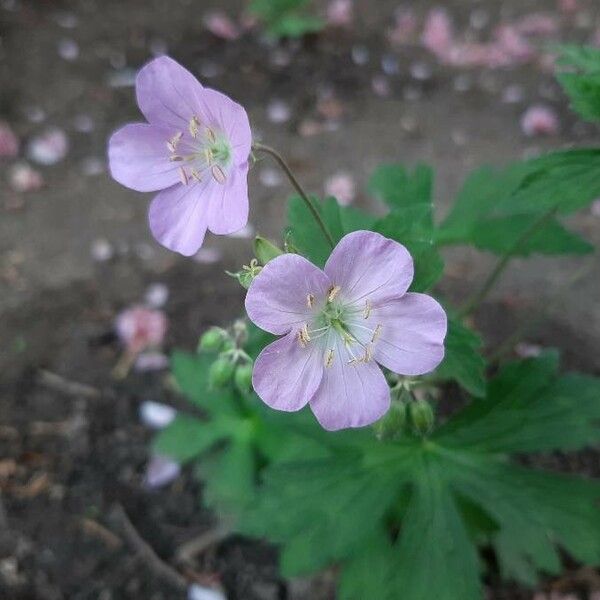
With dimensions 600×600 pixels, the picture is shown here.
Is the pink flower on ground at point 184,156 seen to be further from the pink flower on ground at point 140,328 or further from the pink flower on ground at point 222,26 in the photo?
the pink flower on ground at point 222,26

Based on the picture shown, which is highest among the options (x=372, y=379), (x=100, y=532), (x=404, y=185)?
(x=372, y=379)

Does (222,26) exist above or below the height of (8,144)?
above

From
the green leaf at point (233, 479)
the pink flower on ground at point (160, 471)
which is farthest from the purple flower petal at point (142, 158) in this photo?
the pink flower on ground at point (160, 471)

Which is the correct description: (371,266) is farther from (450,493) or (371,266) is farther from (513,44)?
(513,44)

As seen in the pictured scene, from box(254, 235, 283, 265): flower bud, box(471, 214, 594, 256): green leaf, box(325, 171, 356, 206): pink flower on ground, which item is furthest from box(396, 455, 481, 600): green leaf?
box(325, 171, 356, 206): pink flower on ground

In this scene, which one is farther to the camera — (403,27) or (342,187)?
(403,27)

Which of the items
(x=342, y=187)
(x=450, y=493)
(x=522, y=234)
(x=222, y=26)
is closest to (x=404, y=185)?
(x=522, y=234)

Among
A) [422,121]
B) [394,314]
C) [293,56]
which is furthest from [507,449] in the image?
[293,56]

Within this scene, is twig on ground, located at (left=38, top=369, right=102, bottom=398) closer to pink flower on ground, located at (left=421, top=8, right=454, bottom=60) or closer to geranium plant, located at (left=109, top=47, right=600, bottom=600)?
geranium plant, located at (left=109, top=47, right=600, bottom=600)
